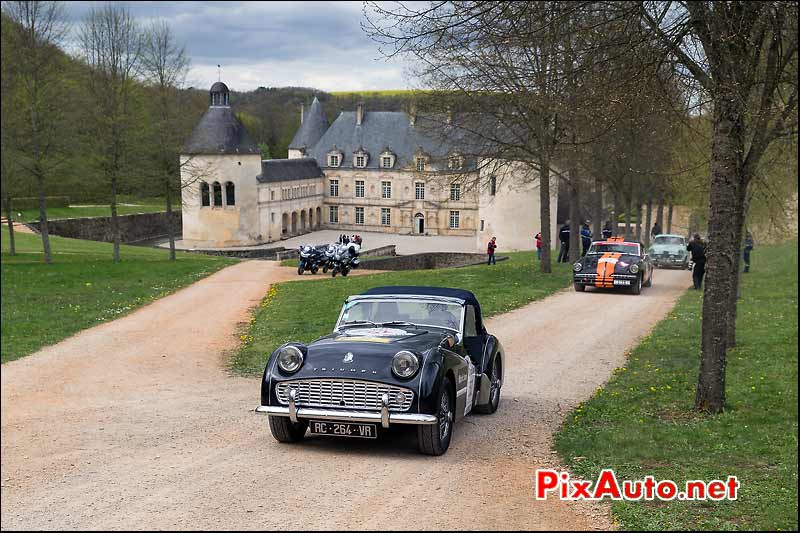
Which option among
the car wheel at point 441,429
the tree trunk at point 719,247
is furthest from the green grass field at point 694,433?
the car wheel at point 441,429

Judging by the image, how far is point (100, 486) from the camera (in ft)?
24.0

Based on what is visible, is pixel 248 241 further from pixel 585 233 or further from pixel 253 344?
pixel 253 344

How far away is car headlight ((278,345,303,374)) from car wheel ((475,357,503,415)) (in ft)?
9.79

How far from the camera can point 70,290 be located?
24.6 metres

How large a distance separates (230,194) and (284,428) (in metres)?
65.4

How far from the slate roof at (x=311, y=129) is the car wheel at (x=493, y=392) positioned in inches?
3422

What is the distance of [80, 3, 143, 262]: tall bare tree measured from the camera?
3519 cm

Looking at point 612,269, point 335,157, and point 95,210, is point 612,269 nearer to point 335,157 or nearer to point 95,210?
point 95,210

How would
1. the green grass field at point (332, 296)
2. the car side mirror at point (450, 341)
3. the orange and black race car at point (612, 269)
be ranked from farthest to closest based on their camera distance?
the orange and black race car at point (612, 269) < the green grass field at point (332, 296) < the car side mirror at point (450, 341)

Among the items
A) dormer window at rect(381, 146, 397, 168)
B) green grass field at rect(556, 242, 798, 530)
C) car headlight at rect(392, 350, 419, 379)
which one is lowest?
green grass field at rect(556, 242, 798, 530)

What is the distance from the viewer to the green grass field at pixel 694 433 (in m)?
6.93

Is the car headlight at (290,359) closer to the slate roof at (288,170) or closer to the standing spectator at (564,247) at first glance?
the standing spectator at (564,247)

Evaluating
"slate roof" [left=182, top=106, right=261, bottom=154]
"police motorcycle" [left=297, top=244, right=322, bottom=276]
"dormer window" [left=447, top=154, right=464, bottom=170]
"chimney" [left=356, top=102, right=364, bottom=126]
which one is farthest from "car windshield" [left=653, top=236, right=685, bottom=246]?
"chimney" [left=356, top=102, right=364, bottom=126]

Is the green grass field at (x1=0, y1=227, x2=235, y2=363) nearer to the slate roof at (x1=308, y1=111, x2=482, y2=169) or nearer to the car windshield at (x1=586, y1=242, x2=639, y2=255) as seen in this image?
the car windshield at (x1=586, y1=242, x2=639, y2=255)
